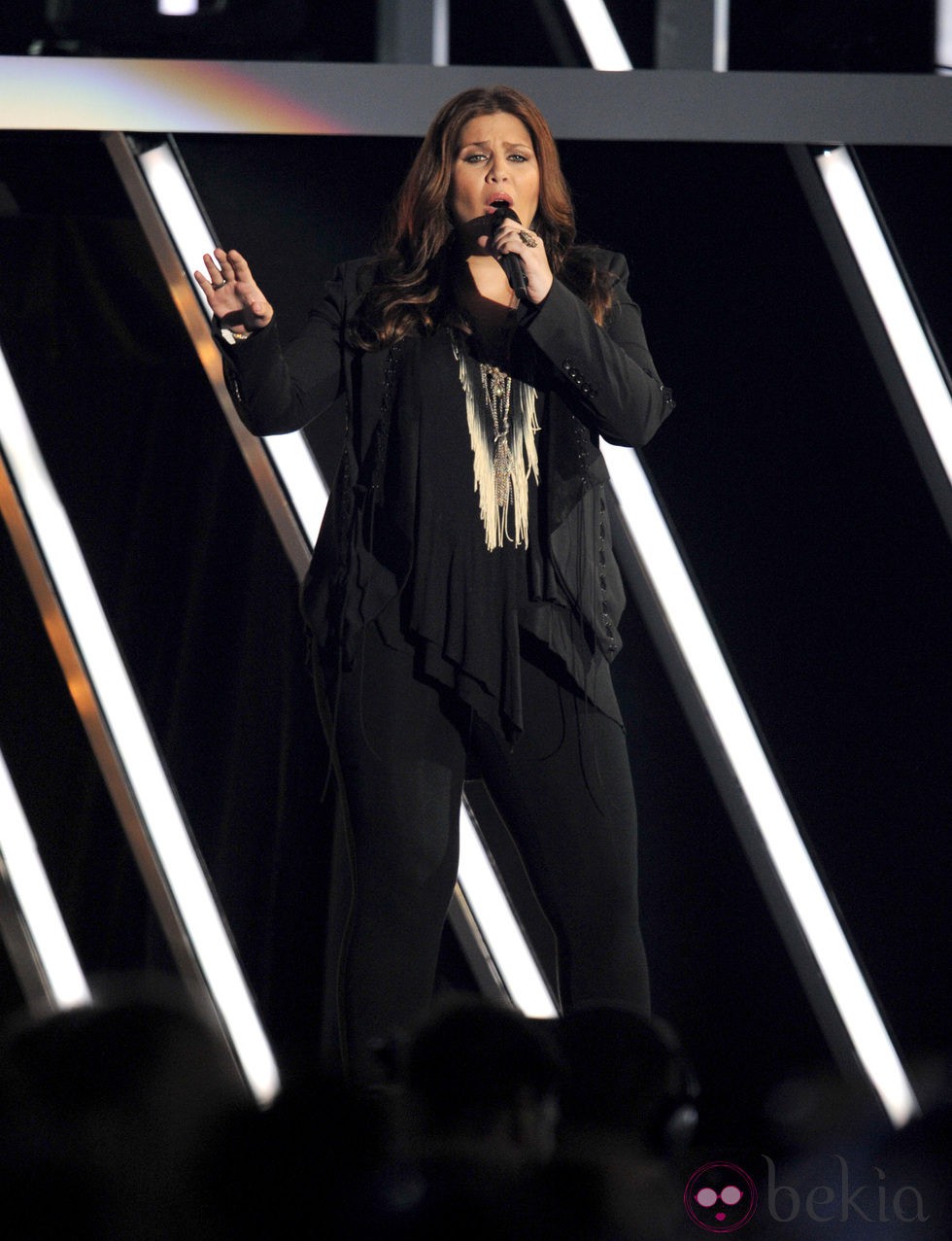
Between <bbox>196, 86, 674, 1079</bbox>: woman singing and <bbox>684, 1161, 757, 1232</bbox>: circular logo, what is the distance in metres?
0.36

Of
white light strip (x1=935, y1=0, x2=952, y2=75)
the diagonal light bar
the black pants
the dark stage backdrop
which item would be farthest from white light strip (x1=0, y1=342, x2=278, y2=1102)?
white light strip (x1=935, y1=0, x2=952, y2=75)

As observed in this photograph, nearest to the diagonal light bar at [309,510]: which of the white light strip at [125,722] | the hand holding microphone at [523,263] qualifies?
the white light strip at [125,722]

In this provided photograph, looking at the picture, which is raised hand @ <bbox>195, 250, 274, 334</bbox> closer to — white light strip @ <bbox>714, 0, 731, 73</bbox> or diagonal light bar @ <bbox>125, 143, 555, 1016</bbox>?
diagonal light bar @ <bbox>125, 143, 555, 1016</bbox>

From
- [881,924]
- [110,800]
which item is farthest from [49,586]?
[881,924]

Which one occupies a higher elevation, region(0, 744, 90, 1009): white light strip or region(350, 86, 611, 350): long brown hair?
region(350, 86, 611, 350): long brown hair

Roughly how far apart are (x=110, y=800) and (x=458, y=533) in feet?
3.22

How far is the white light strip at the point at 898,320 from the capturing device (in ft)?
6.96

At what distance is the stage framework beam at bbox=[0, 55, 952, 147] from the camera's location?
80.3 inches

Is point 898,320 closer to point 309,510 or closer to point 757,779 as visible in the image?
point 757,779

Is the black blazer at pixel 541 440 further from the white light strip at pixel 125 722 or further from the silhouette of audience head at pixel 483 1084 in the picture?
the white light strip at pixel 125 722

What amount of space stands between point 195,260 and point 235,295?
2.64 ft

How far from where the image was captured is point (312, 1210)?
70 cm
